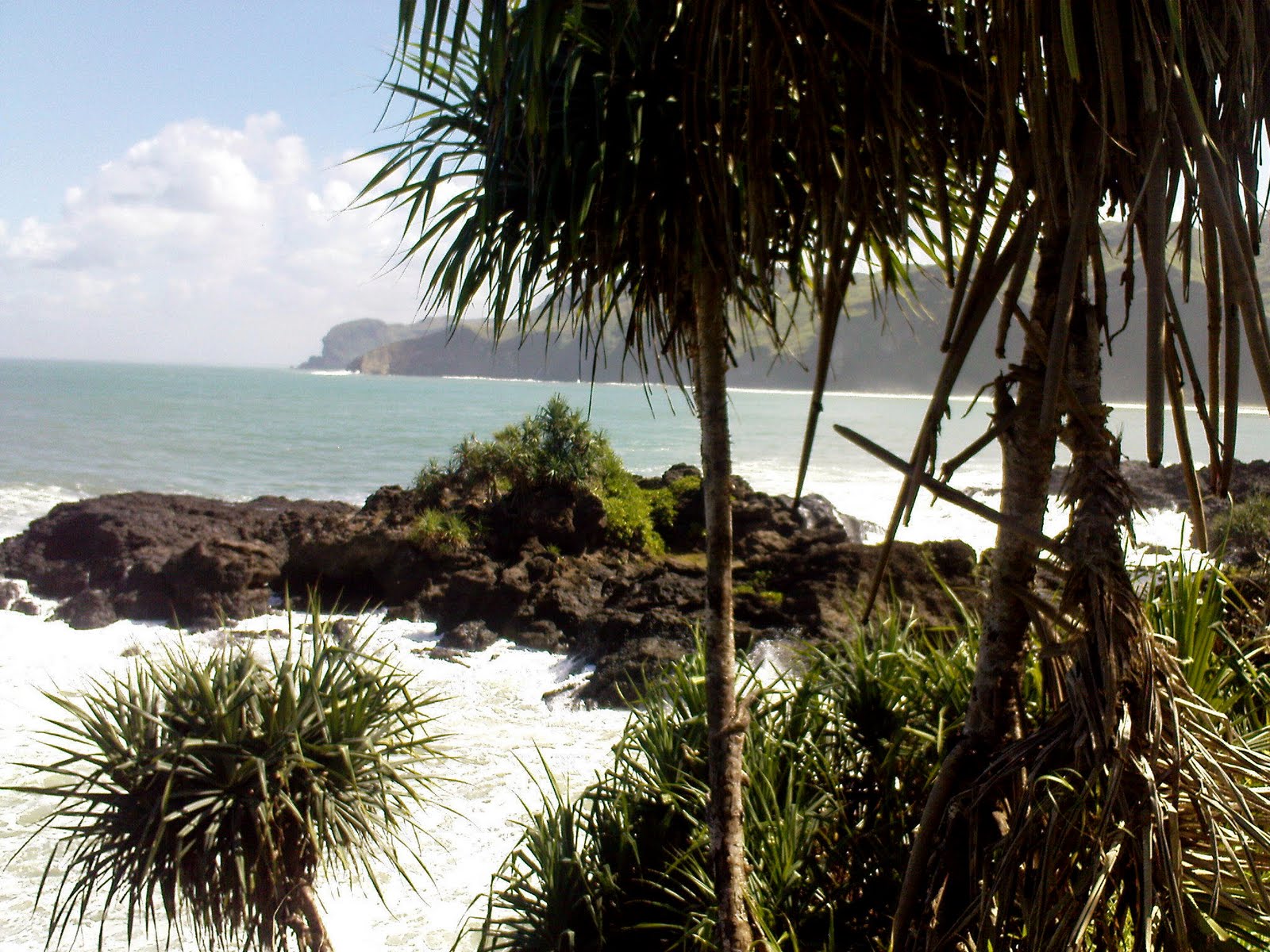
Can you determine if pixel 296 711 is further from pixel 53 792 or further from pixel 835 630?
pixel 835 630

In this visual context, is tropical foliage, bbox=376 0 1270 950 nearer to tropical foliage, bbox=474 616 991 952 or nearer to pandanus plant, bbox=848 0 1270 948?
pandanus plant, bbox=848 0 1270 948

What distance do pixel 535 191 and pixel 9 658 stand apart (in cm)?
1144

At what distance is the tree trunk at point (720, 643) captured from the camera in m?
3.15

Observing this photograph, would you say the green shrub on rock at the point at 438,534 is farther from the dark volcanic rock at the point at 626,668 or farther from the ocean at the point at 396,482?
the dark volcanic rock at the point at 626,668

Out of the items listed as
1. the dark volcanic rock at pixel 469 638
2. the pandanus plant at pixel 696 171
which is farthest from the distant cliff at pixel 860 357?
the dark volcanic rock at pixel 469 638

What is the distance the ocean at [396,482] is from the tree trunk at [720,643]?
1.19 feet

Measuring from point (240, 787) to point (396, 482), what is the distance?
28350 mm

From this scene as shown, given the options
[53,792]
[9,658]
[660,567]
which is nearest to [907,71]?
[53,792]

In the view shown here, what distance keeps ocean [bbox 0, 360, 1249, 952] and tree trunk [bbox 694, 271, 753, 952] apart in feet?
1.19

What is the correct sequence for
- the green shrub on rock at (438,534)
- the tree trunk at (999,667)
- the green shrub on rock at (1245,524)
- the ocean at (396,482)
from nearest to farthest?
the tree trunk at (999,667)
the ocean at (396,482)
the green shrub on rock at (1245,524)
the green shrub on rock at (438,534)

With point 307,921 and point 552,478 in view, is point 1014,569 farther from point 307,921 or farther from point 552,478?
point 552,478

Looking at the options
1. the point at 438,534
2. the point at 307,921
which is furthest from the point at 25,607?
the point at 307,921

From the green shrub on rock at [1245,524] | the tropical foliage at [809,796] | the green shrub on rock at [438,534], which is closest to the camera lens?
the tropical foliage at [809,796]

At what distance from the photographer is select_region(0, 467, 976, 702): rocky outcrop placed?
995cm
